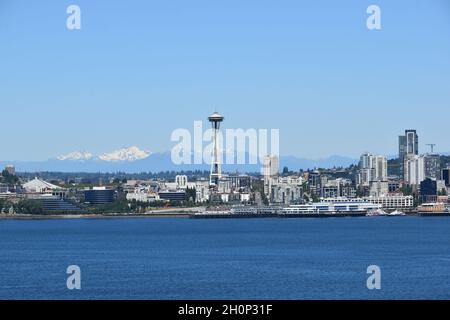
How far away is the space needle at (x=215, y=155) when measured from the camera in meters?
52.0

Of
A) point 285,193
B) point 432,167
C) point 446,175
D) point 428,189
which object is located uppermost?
point 432,167

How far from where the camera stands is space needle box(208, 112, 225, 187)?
5197 centimetres

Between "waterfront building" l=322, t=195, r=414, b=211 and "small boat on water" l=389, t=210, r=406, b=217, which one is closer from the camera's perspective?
"small boat on water" l=389, t=210, r=406, b=217

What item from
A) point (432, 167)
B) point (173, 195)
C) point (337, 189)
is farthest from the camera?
point (432, 167)

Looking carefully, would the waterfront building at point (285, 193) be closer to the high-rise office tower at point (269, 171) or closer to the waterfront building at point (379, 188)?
the high-rise office tower at point (269, 171)

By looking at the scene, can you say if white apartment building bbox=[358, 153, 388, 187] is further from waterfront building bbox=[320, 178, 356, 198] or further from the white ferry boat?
the white ferry boat

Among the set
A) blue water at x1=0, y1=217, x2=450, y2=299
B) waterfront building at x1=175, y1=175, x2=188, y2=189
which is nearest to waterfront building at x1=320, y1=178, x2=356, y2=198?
waterfront building at x1=175, y1=175, x2=188, y2=189

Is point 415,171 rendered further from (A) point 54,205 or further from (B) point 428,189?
(A) point 54,205

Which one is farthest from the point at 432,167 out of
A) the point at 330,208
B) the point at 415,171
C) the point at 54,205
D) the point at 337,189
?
the point at 54,205

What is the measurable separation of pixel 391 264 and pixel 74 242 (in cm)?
1133

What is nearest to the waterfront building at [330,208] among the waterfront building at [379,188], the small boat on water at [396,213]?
the small boat on water at [396,213]

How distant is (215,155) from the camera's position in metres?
59.6
